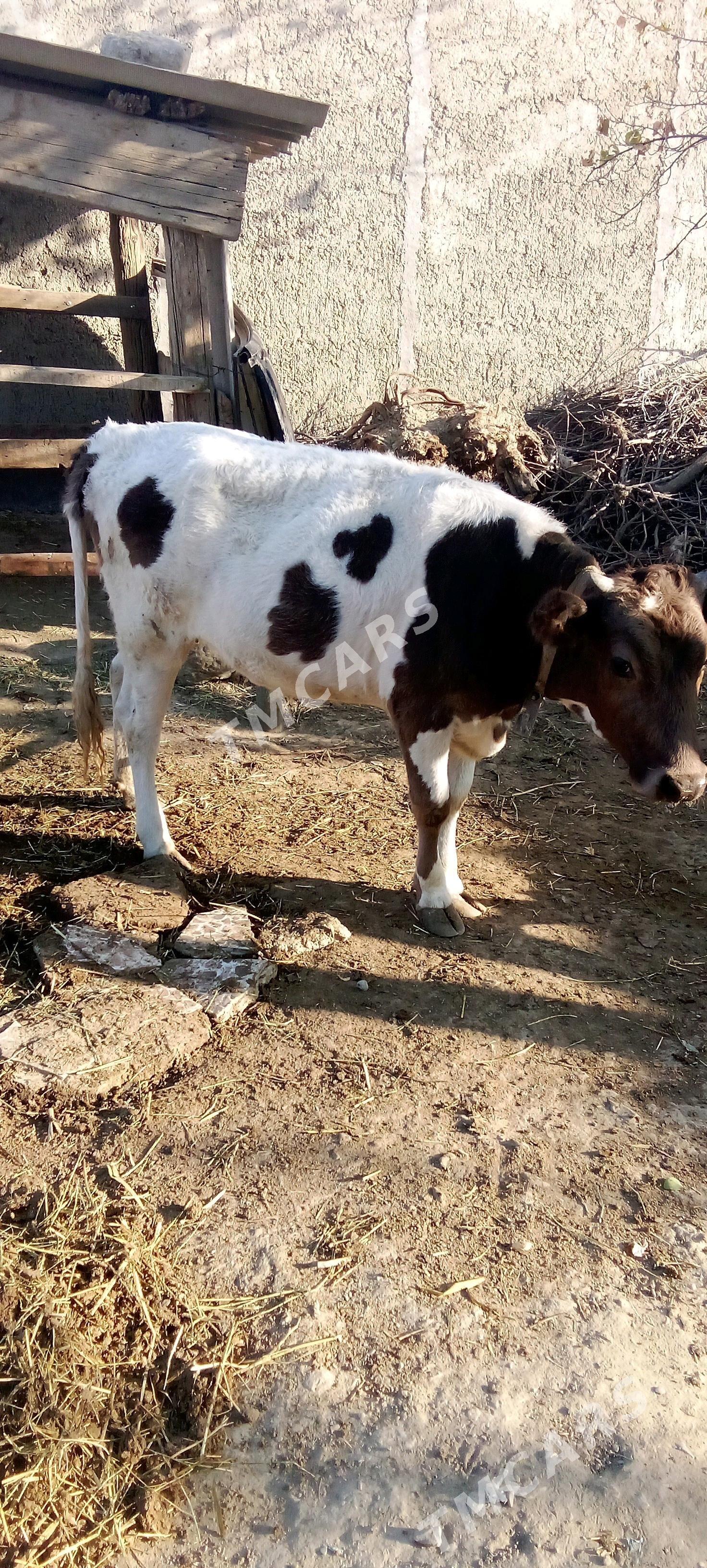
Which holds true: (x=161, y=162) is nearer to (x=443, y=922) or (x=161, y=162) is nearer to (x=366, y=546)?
(x=366, y=546)

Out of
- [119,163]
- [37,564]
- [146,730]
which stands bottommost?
[146,730]

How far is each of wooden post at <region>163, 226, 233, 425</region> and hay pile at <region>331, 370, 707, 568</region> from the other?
4.38ft

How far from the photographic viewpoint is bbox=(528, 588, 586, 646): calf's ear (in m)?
3.26

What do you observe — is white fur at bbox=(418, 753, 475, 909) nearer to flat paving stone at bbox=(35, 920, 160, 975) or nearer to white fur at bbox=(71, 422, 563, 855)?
Answer: white fur at bbox=(71, 422, 563, 855)

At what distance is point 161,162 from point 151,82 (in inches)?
15.7

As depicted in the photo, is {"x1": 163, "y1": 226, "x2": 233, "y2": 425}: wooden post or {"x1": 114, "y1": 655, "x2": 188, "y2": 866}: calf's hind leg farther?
{"x1": 163, "y1": 226, "x2": 233, "y2": 425}: wooden post

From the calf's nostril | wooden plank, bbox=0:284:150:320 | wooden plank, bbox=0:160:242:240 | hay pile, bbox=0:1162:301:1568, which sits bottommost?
hay pile, bbox=0:1162:301:1568

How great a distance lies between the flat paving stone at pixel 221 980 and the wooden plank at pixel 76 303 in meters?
4.96

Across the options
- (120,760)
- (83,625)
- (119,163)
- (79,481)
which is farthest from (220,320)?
(120,760)

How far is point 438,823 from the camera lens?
406 cm

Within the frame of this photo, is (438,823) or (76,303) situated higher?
(76,303)

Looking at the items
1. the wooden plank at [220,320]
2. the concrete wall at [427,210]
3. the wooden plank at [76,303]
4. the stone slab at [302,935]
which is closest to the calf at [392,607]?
the stone slab at [302,935]

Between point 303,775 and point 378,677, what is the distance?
163cm

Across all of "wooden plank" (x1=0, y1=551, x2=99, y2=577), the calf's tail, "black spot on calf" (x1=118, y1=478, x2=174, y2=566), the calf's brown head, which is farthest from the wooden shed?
the calf's brown head
